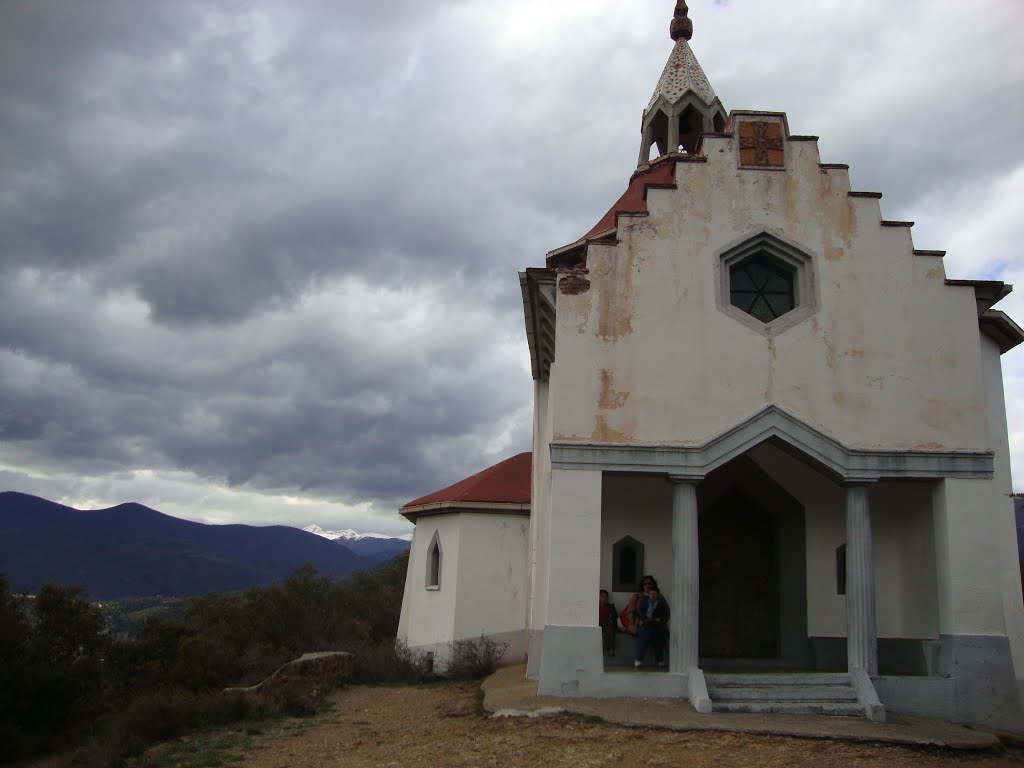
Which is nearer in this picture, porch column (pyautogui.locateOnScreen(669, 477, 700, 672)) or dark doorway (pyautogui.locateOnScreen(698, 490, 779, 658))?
porch column (pyautogui.locateOnScreen(669, 477, 700, 672))

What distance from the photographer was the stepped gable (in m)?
19.5

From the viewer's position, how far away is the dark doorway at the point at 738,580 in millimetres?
15016

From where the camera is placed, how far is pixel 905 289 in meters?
13.6

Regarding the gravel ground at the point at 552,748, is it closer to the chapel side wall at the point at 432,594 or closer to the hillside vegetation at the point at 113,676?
the hillside vegetation at the point at 113,676

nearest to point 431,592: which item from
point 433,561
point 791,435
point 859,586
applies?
point 433,561

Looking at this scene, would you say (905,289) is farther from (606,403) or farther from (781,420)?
(606,403)

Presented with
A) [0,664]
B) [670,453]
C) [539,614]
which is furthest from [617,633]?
[0,664]

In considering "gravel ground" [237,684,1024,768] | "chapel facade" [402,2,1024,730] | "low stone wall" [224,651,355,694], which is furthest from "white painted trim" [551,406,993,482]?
"low stone wall" [224,651,355,694]

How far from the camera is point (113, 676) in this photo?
65.9ft

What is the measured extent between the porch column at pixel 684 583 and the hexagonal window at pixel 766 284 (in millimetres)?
3014

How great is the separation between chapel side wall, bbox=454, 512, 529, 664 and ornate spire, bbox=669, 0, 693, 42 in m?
14.5

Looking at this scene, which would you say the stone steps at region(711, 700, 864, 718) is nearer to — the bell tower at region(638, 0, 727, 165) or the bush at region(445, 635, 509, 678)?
the bush at region(445, 635, 509, 678)

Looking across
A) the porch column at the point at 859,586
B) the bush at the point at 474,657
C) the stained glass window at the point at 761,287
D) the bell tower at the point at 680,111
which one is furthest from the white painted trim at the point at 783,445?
the bell tower at the point at 680,111

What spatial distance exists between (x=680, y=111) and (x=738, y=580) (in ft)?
38.8
